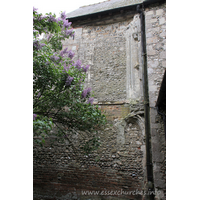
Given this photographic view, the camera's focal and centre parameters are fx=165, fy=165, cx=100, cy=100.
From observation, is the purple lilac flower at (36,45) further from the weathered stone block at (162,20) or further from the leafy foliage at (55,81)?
the weathered stone block at (162,20)

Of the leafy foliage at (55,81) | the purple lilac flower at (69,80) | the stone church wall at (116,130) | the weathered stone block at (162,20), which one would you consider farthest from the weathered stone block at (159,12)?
the purple lilac flower at (69,80)

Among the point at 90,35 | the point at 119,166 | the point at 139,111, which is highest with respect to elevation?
the point at 90,35

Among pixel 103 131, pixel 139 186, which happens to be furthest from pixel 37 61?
pixel 139 186

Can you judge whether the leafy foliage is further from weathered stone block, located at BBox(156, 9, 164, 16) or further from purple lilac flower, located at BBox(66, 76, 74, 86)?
weathered stone block, located at BBox(156, 9, 164, 16)

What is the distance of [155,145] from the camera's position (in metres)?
4.54

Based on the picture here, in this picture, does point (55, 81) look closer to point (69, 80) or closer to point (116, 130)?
point (69, 80)

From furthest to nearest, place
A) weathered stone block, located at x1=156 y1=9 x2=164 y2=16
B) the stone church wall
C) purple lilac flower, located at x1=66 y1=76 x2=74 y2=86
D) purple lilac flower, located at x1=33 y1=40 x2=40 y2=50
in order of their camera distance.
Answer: weathered stone block, located at x1=156 y1=9 x2=164 y2=16
the stone church wall
purple lilac flower, located at x1=66 y1=76 x2=74 y2=86
purple lilac flower, located at x1=33 y1=40 x2=40 y2=50

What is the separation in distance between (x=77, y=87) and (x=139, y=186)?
3217mm

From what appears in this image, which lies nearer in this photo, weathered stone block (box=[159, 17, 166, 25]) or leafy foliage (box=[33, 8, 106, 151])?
leafy foliage (box=[33, 8, 106, 151])

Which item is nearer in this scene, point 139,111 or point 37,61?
point 37,61

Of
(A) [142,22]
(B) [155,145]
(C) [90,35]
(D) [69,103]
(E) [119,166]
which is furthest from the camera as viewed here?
(C) [90,35]

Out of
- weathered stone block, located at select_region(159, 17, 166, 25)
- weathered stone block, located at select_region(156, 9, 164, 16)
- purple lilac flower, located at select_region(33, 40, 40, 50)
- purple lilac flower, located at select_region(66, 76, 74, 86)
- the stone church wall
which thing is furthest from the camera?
weathered stone block, located at select_region(156, 9, 164, 16)

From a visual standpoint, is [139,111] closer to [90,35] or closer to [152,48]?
[152,48]

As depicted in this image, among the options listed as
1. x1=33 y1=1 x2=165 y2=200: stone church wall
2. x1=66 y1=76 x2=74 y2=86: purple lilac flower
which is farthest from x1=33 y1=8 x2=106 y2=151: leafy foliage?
x1=33 y1=1 x2=165 y2=200: stone church wall
